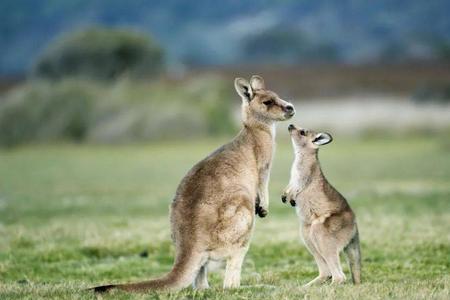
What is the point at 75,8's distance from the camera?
14925cm

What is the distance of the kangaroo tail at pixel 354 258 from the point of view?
772 cm

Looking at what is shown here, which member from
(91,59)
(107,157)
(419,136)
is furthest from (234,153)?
(91,59)

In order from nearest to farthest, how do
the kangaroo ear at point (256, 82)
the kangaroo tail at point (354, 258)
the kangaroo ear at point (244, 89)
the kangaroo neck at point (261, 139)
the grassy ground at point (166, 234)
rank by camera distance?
the grassy ground at point (166, 234) → the kangaroo tail at point (354, 258) → the kangaroo neck at point (261, 139) → the kangaroo ear at point (244, 89) → the kangaroo ear at point (256, 82)

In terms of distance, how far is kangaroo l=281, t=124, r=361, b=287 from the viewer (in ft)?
24.8

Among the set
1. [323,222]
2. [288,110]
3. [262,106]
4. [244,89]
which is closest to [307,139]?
[288,110]

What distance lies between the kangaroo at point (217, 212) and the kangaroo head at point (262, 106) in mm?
301

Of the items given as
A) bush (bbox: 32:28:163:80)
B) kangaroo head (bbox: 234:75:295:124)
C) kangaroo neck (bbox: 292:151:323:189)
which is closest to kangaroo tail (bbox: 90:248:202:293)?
kangaroo neck (bbox: 292:151:323:189)

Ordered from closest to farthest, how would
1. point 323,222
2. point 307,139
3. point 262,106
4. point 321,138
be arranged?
point 323,222 → point 262,106 → point 321,138 → point 307,139

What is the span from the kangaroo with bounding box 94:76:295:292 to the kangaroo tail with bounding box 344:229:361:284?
0.79m

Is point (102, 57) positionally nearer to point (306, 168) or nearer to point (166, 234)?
point (166, 234)

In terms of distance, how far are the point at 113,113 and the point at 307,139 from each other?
114ft

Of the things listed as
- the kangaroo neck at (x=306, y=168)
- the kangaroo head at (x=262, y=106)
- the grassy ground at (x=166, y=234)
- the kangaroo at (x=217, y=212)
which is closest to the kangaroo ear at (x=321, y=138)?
the kangaroo neck at (x=306, y=168)

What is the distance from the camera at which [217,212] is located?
7066mm

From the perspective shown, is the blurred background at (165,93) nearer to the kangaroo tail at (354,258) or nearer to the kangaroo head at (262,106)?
the kangaroo head at (262,106)
